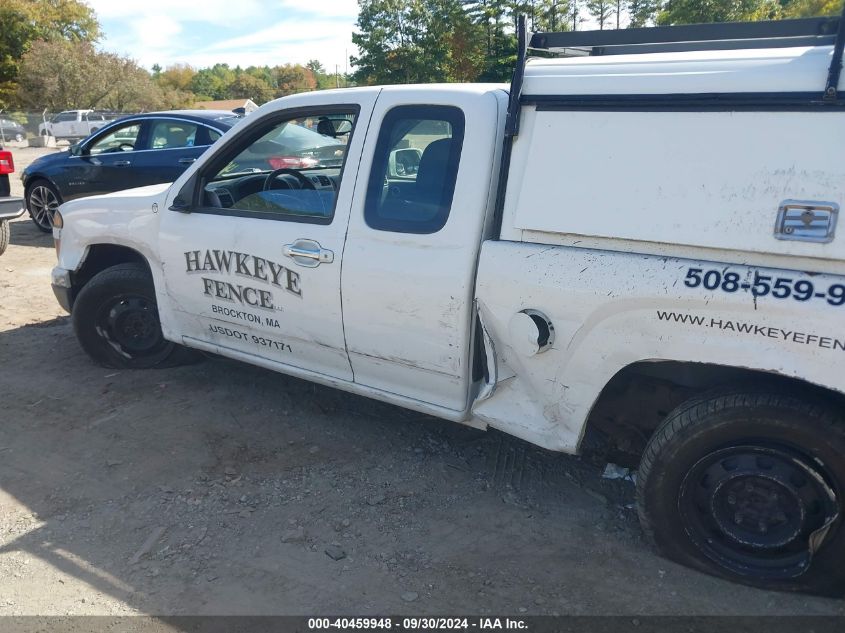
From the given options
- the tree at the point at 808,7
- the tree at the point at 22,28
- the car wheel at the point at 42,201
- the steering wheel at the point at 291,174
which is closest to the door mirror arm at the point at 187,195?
the steering wheel at the point at 291,174

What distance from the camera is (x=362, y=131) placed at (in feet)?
12.1

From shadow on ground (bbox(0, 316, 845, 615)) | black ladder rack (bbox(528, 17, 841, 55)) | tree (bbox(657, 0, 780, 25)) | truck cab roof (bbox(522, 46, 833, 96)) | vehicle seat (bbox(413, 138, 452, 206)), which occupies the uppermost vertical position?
tree (bbox(657, 0, 780, 25))

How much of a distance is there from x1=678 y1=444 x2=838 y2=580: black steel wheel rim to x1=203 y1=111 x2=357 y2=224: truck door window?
2.16 meters

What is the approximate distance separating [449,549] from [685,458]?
3.57 ft

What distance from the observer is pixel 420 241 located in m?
3.41

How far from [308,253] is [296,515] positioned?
130 centimetres

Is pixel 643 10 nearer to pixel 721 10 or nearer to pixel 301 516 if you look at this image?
pixel 721 10

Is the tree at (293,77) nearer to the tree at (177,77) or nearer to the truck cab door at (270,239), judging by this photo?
the tree at (177,77)

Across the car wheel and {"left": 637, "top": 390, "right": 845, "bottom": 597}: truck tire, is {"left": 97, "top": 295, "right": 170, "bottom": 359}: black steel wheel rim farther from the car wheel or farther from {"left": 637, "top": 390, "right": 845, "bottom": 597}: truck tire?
the car wheel

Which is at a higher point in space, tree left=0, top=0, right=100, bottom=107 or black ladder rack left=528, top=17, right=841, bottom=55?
tree left=0, top=0, right=100, bottom=107

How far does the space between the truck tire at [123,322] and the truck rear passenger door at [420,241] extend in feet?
6.16

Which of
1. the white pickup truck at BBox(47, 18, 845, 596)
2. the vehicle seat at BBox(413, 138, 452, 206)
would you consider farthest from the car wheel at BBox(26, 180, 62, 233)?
the vehicle seat at BBox(413, 138, 452, 206)

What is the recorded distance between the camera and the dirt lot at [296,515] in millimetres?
2938

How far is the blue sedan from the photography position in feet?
30.1
